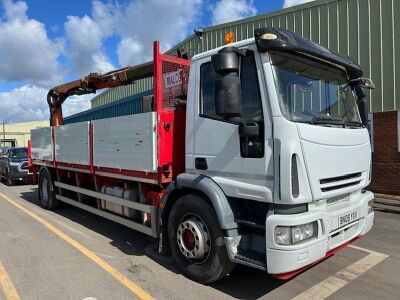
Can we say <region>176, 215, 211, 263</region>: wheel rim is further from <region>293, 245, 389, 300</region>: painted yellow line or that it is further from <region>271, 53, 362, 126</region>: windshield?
<region>271, 53, 362, 126</region>: windshield

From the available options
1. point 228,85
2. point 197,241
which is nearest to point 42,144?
point 197,241

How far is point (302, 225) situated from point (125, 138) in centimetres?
314

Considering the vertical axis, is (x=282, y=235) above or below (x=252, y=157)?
below

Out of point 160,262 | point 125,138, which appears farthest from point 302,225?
point 125,138

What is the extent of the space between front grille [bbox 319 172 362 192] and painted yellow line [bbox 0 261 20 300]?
3.56m

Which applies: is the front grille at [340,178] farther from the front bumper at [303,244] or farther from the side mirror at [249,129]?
the side mirror at [249,129]

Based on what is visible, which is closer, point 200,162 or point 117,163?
point 200,162

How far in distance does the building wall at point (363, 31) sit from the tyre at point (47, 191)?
8190 mm

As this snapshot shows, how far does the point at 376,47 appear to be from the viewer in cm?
1097

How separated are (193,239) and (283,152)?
1.65 meters

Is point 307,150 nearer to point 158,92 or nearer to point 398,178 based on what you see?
point 158,92

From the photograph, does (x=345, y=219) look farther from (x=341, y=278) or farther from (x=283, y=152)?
(x=283, y=152)

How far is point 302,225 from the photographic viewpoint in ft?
13.1

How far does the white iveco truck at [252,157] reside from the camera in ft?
13.3
